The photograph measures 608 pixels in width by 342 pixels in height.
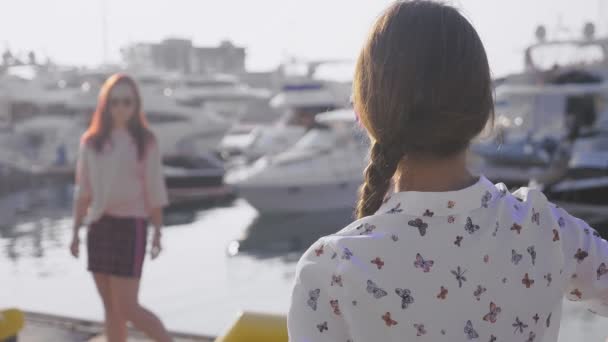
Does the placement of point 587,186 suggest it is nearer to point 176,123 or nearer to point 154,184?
point 154,184

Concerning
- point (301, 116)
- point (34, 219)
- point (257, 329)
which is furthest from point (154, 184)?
point (301, 116)

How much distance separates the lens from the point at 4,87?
2805 centimetres

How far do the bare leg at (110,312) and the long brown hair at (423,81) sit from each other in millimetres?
2679

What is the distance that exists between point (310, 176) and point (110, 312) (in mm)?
11279

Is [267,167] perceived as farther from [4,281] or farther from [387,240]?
[387,240]

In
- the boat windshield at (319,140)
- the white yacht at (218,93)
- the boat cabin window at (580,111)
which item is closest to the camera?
the boat windshield at (319,140)

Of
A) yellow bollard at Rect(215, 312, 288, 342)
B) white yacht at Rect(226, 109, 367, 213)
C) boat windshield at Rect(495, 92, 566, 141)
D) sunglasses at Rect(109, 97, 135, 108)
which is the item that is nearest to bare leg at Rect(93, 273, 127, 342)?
sunglasses at Rect(109, 97, 135, 108)

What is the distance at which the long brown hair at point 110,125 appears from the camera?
140 inches

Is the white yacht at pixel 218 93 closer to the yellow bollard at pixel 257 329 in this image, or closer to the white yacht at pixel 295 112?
the white yacht at pixel 295 112

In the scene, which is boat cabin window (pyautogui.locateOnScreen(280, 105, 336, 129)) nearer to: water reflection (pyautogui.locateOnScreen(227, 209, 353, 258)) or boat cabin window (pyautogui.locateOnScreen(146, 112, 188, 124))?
boat cabin window (pyautogui.locateOnScreen(146, 112, 188, 124))

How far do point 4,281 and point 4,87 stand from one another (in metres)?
20.3

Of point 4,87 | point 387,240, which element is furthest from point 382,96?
point 4,87

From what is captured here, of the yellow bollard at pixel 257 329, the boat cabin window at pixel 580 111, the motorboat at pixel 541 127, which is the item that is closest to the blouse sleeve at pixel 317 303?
the yellow bollard at pixel 257 329

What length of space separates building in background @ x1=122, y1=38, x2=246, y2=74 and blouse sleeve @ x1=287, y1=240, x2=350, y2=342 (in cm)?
4476
